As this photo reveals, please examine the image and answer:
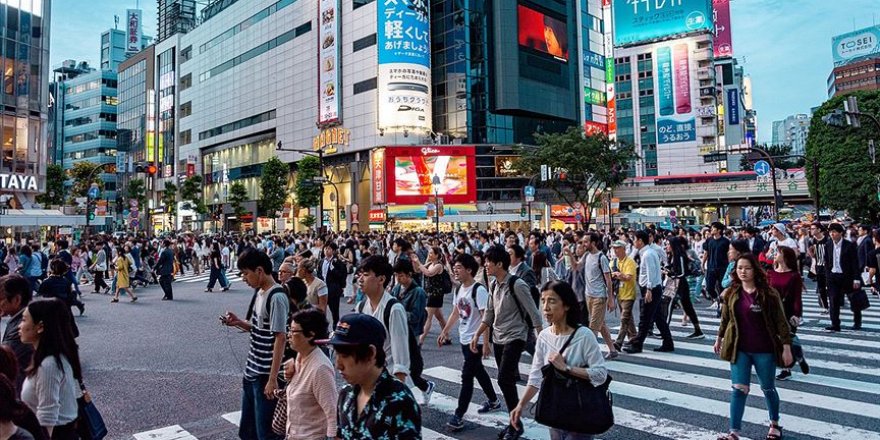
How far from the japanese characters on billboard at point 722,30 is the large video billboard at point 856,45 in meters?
34.4

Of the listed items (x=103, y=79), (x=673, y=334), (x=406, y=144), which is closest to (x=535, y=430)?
(x=673, y=334)

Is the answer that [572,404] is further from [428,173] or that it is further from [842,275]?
[428,173]

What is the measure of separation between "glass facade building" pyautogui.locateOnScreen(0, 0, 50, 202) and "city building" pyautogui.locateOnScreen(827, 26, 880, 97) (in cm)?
12452

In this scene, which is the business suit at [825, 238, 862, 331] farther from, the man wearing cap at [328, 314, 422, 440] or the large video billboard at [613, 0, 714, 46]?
the large video billboard at [613, 0, 714, 46]

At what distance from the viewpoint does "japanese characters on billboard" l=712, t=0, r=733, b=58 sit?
96000 mm

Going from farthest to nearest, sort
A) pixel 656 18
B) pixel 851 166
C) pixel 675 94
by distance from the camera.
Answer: pixel 656 18 → pixel 675 94 → pixel 851 166

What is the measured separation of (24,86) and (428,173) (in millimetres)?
29579

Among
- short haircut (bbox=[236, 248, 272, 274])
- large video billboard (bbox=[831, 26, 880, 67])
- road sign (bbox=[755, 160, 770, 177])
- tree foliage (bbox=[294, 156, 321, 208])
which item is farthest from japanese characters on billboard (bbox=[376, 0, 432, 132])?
large video billboard (bbox=[831, 26, 880, 67])

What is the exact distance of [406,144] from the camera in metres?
49.7

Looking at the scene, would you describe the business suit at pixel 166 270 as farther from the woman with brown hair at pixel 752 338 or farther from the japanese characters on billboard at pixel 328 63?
the japanese characters on billboard at pixel 328 63

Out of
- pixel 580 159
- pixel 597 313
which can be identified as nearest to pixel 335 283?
pixel 597 313

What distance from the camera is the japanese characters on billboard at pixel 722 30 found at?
315 feet

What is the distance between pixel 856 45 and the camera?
11012 cm

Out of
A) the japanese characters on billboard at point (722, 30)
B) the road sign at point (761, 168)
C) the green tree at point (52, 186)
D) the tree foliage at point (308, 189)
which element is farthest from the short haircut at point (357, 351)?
the japanese characters on billboard at point (722, 30)
